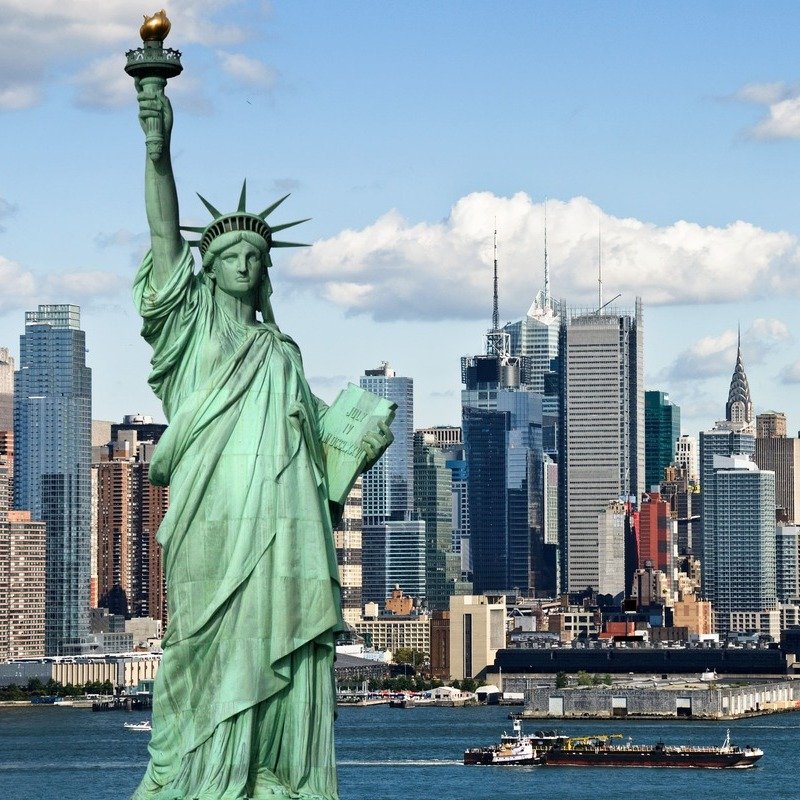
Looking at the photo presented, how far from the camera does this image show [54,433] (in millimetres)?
195625

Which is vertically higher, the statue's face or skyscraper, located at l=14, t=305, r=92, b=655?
skyscraper, located at l=14, t=305, r=92, b=655

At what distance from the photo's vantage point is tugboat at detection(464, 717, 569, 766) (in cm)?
→ 8288

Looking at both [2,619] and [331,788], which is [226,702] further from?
[2,619]

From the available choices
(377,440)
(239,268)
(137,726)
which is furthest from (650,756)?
(239,268)

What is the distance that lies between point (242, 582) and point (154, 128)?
10.4ft

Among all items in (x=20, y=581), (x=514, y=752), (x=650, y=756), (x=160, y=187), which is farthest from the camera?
(x=20, y=581)

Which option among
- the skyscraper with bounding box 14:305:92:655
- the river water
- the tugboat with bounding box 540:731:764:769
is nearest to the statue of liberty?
the river water

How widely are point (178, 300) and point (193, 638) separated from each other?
2.32 m

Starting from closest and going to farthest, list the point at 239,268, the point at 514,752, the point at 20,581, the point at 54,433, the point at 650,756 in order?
the point at 239,268 < the point at 650,756 < the point at 514,752 < the point at 20,581 < the point at 54,433

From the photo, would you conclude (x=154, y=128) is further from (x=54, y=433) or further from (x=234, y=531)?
(x=54, y=433)

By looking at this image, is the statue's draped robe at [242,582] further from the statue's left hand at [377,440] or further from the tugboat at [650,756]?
the tugboat at [650,756]

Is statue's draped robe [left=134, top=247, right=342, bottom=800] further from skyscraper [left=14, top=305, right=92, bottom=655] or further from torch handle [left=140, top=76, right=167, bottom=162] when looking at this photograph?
skyscraper [left=14, top=305, right=92, bottom=655]

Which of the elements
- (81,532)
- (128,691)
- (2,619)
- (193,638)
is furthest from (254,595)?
(81,532)

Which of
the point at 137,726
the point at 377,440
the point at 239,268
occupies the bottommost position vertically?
the point at 137,726
